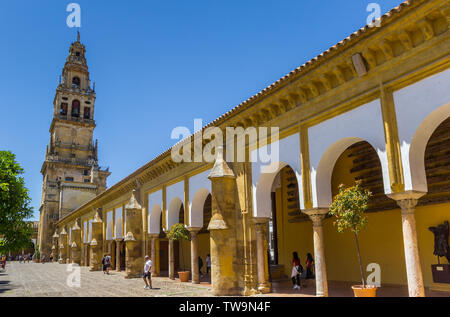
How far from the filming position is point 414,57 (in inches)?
307

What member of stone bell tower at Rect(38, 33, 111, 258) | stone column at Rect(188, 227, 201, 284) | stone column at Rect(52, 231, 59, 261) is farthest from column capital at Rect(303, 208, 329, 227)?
stone bell tower at Rect(38, 33, 111, 258)

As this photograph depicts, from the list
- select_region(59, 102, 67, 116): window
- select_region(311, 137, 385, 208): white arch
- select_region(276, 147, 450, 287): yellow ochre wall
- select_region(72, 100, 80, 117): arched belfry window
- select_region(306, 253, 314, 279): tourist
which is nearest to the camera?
select_region(311, 137, 385, 208): white arch

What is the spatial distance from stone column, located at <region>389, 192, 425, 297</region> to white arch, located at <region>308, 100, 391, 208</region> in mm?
930

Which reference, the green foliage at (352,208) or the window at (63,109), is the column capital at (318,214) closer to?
the green foliage at (352,208)

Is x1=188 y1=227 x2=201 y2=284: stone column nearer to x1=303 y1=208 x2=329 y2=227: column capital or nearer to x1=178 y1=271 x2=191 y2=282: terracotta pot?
x1=178 y1=271 x2=191 y2=282: terracotta pot

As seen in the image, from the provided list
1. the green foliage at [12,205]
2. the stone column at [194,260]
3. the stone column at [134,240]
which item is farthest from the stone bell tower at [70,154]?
the stone column at [194,260]

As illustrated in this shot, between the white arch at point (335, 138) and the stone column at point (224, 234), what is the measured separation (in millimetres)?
3650

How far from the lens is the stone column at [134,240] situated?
19.7m

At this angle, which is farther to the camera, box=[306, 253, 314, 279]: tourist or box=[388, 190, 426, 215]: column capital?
box=[306, 253, 314, 279]: tourist

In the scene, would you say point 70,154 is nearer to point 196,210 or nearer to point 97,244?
point 97,244

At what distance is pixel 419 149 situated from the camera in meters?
7.77

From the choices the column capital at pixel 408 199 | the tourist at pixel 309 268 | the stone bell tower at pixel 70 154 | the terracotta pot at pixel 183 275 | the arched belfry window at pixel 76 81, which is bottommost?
the terracotta pot at pixel 183 275

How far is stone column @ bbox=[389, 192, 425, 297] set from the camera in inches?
291
